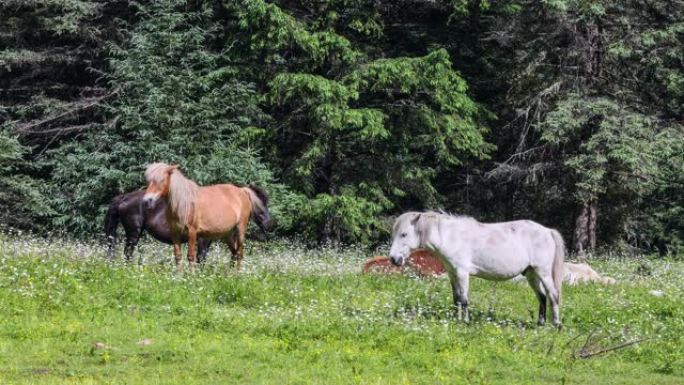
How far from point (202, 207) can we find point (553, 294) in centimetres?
651

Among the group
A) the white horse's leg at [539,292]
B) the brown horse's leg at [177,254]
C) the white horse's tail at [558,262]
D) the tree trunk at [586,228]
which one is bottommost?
the tree trunk at [586,228]

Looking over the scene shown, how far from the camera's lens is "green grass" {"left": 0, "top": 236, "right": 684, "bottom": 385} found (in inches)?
415

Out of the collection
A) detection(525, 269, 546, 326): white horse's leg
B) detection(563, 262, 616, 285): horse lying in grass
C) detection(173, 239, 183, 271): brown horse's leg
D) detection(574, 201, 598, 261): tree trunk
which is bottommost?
detection(574, 201, 598, 261): tree trunk

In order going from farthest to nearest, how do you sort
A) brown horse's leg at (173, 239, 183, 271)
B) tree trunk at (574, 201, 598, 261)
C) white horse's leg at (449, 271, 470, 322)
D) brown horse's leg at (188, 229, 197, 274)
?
tree trunk at (574, 201, 598, 261) → brown horse's leg at (188, 229, 197, 274) → brown horse's leg at (173, 239, 183, 271) → white horse's leg at (449, 271, 470, 322)

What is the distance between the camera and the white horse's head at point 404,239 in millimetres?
14125

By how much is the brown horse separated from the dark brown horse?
776 mm

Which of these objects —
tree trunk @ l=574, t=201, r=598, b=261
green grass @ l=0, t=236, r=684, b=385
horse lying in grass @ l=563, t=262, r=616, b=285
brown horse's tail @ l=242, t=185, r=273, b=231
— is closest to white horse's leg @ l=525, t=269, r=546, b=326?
green grass @ l=0, t=236, r=684, b=385

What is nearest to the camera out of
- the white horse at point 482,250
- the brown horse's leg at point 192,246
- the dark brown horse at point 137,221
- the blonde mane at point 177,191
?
the white horse at point 482,250

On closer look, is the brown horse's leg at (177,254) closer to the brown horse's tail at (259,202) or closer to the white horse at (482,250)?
the brown horse's tail at (259,202)

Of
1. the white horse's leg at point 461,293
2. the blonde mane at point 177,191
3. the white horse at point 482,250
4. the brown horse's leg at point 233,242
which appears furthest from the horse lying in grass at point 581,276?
the blonde mane at point 177,191

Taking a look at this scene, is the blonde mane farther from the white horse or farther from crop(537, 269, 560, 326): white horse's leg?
crop(537, 269, 560, 326): white horse's leg

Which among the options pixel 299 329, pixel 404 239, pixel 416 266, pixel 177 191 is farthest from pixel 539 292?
pixel 177 191

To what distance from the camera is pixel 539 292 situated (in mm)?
14469

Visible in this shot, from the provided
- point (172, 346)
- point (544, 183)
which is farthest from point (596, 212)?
point (172, 346)
